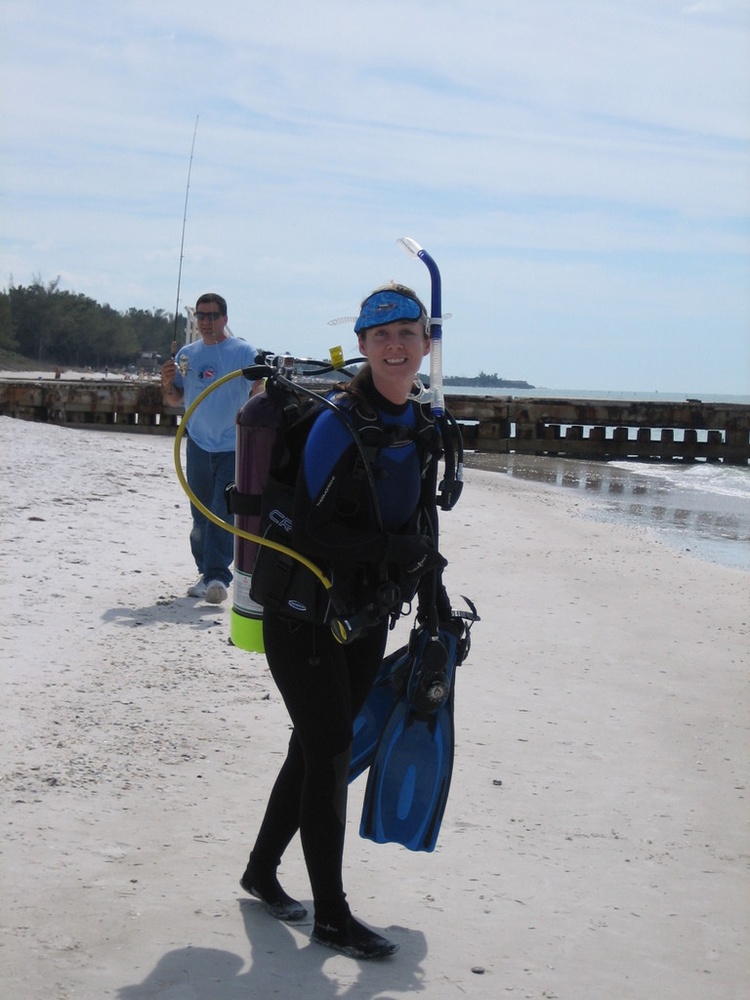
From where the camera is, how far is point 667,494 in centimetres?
1856

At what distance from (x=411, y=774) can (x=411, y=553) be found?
675 mm

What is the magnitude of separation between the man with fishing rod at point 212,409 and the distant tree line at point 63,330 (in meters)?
72.0

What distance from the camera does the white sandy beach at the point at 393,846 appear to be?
3031 millimetres

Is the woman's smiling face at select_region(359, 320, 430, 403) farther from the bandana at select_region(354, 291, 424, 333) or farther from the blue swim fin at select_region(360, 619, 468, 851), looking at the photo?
the blue swim fin at select_region(360, 619, 468, 851)

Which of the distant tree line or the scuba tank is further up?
the distant tree line

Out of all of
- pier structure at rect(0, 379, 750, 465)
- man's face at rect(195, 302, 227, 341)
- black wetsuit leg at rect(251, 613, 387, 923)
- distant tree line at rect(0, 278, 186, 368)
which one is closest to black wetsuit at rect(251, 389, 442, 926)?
black wetsuit leg at rect(251, 613, 387, 923)

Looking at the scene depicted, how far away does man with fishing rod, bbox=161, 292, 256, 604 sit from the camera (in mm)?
6727

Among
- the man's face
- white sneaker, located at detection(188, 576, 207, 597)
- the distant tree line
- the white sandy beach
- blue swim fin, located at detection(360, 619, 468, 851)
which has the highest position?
the distant tree line

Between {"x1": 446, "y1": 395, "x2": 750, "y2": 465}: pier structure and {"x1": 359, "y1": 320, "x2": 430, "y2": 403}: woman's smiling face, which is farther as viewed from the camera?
{"x1": 446, "y1": 395, "x2": 750, "y2": 465}: pier structure

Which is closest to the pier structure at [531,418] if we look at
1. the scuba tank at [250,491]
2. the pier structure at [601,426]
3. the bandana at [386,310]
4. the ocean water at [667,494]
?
the pier structure at [601,426]

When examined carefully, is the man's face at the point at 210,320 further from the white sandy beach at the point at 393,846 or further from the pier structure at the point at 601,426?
the pier structure at the point at 601,426

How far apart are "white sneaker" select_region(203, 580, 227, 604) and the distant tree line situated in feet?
237

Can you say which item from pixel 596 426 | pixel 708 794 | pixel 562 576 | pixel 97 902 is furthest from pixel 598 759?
pixel 596 426

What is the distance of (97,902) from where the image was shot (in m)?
3.22
